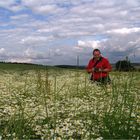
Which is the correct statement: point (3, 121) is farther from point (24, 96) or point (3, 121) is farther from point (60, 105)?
point (24, 96)

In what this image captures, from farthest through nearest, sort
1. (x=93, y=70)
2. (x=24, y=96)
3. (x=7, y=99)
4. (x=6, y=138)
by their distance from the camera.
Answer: (x=93, y=70)
(x=24, y=96)
(x=7, y=99)
(x=6, y=138)

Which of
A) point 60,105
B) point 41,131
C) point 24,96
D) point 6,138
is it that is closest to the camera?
point 6,138

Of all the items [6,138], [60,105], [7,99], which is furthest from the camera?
[7,99]

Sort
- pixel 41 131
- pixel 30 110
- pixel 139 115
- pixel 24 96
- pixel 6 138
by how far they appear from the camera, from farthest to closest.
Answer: pixel 24 96
pixel 30 110
pixel 139 115
pixel 41 131
pixel 6 138

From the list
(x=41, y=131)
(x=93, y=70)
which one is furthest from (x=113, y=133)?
(x=93, y=70)

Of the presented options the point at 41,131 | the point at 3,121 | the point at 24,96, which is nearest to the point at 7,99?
the point at 24,96

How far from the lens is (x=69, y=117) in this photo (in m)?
13.4

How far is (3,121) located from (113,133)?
4.12m

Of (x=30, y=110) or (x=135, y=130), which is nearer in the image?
(x=135, y=130)

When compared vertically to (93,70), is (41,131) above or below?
below

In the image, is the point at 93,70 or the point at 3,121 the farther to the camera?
the point at 93,70

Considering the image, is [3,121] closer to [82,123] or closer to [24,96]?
[82,123]

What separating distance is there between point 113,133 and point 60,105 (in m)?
5.97

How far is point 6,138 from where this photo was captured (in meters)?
9.80
